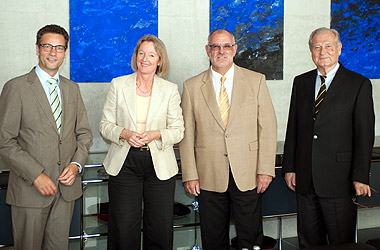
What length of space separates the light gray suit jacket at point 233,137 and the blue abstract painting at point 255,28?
1142mm

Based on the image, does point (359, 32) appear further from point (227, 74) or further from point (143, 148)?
point (143, 148)

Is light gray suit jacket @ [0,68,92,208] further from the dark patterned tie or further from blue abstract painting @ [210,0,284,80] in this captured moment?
blue abstract painting @ [210,0,284,80]

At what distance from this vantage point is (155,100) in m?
3.58

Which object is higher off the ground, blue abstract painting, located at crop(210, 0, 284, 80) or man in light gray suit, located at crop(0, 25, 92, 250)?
blue abstract painting, located at crop(210, 0, 284, 80)

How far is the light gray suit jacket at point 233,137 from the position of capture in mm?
3656

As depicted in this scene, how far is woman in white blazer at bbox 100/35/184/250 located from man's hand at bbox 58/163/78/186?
297mm

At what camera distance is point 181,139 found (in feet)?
12.0

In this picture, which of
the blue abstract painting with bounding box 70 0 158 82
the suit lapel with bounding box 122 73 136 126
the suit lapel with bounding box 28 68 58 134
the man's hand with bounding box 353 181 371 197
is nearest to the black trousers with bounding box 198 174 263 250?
the man's hand with bounding box 353 181 371 197

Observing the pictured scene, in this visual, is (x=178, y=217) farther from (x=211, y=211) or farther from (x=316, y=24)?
(x=316, y=24)

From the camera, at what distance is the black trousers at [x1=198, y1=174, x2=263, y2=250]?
12.2 feet

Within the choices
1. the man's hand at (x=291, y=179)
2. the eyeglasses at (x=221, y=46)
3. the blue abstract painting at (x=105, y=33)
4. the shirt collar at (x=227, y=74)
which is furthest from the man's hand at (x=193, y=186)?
the blue abstract painting at (x=105, y=33)

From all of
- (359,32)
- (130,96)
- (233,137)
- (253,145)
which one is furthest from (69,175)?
(359,32)

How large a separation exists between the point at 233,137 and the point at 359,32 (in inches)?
97.1

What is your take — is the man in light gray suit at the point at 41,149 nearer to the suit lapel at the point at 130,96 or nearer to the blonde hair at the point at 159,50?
the suit lapel at the point at 130,96
